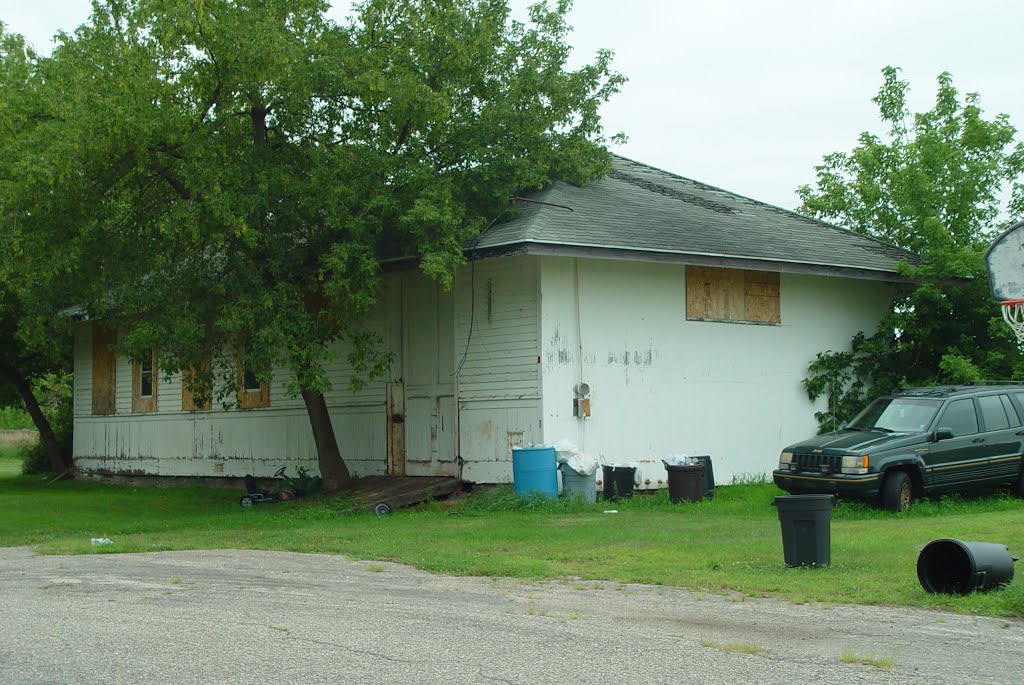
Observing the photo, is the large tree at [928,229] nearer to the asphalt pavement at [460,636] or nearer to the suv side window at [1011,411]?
the suv side window at [1011,411]

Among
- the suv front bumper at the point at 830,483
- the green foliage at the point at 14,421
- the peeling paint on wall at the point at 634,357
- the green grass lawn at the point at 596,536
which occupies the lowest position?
the green grass lawn at the point at 596,536

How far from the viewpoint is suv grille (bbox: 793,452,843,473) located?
17500 millimetres

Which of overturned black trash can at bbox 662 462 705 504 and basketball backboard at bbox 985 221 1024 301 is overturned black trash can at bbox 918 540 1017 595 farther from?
overturned black trash can at bbox 662 462 705 504

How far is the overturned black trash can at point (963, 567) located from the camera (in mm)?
9516

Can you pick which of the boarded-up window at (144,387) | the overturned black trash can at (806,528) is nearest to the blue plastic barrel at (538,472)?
the overturned black trash can at (806,528)

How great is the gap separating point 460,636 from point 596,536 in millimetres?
7088

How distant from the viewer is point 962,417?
1842 centimetres

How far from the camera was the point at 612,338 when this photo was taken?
814 inches

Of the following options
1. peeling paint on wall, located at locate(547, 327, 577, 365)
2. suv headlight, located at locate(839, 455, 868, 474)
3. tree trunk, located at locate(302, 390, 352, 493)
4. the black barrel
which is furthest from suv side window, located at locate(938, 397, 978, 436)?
tree trunk, located at locate(302, 390, 352, 493)

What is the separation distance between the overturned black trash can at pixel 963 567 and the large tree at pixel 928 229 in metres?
13.3

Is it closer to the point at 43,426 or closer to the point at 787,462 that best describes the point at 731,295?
the point at 787,462

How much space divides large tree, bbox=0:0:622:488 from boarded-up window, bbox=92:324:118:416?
37.9 feet

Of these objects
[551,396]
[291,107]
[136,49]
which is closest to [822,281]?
[551,396]

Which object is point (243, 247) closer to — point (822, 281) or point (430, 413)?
point (430, 413)
